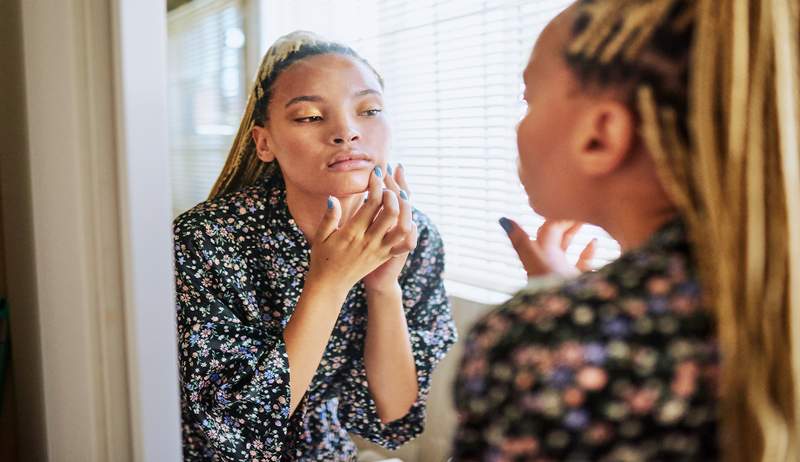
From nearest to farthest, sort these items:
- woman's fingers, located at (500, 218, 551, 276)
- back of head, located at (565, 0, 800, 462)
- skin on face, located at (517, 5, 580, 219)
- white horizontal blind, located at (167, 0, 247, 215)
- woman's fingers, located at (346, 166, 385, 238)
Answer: back of head, located at (565, 0, 800, 462) < skin on face, located at (517, 5, 580, 219) < woman's fingers, located at (500, 218, 551, 276) < woman's fingers, located at (346, 166, 385, 238) < white horizontal blind, located at (167, 0, 247, 215)

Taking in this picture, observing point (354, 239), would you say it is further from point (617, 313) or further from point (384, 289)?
point (617, 313)

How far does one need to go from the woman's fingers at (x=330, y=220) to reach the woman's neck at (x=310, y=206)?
1cm

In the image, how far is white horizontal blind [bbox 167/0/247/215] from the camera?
1.00m

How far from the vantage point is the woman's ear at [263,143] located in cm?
95

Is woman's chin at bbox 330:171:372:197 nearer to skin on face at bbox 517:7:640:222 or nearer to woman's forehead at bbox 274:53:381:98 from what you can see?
woman's forehead at bbox 274:53:381:98

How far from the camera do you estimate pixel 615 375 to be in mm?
485

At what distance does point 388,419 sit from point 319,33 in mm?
557

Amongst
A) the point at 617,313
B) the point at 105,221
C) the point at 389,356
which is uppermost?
the point at 105,221

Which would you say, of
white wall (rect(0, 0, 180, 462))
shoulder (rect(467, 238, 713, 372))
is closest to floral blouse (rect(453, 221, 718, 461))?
shoulder (rect(467, 238, 713, 372))

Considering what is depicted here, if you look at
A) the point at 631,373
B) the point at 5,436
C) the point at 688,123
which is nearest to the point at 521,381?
the point at 631,373

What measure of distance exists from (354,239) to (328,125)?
0.15 metres

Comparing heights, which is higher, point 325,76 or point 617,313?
point 325,76

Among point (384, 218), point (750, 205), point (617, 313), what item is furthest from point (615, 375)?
point (384, 218)

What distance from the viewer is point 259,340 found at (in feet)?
2.99
